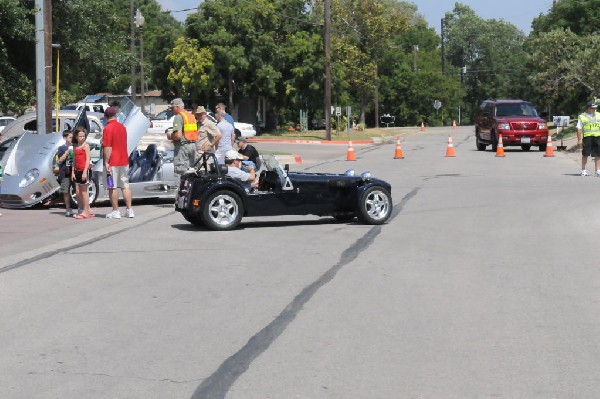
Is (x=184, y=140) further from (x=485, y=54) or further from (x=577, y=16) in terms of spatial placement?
(x=485, y=54)

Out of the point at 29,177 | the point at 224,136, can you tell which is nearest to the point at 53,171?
the point at 29,177

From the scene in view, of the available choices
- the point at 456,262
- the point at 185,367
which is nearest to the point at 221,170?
the point at 456,262

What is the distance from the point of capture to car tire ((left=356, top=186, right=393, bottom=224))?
51.1 ft

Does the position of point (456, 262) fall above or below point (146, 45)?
below

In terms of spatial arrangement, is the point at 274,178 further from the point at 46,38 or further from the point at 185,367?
the point at 46,38

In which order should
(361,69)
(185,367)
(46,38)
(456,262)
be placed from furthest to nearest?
(361,69) → (46,38) → (456,262) → (185,367)

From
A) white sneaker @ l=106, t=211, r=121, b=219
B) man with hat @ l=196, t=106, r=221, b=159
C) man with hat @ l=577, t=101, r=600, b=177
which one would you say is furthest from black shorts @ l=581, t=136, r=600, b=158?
white sneaker @ l=106, t=211, r=121, b=219

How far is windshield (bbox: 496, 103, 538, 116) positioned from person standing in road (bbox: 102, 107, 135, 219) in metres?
24.0

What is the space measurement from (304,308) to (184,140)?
9536mm

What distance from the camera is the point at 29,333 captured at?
8.55m

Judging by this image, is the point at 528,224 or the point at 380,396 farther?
the point at 528,224

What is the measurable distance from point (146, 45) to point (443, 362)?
254 feet

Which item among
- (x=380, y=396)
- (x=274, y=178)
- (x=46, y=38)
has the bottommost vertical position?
(x=380, y=396)

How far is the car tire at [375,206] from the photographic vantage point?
51.1ft
